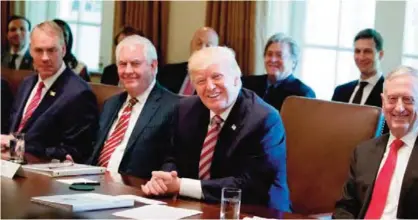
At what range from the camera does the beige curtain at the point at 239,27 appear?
16.6 ft

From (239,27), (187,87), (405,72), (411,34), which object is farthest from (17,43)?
(405,72)

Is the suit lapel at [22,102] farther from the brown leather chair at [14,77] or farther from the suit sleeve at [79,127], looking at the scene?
the brown leather chair at [14,77]

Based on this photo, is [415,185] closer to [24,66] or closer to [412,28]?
[412,28]

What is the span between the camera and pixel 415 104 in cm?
251

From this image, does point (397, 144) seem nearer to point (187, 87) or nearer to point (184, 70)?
point (187, 87)

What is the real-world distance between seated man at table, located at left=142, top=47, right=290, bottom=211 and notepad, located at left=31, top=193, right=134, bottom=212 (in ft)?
1.25

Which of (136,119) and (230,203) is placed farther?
(136,119)

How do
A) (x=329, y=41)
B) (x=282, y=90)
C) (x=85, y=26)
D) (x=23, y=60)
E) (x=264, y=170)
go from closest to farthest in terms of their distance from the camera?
(x=264, y=170), (x=282, y=90), (x=329, y=41), (x=23, y=60), (x=85, y=26)

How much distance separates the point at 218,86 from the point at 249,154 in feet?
0.98

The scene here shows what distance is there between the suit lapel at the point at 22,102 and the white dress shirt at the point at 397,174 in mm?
2138

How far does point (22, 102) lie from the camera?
3.96 meters

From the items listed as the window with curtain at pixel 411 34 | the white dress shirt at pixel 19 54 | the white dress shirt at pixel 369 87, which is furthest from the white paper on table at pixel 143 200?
the white dress shirt at pixel 19 54

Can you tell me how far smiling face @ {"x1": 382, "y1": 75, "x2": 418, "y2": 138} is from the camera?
2.50 m

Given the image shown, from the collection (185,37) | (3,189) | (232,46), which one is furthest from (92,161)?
(185,37)
